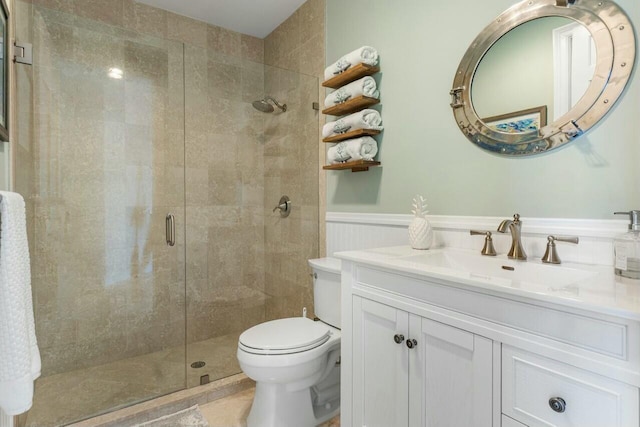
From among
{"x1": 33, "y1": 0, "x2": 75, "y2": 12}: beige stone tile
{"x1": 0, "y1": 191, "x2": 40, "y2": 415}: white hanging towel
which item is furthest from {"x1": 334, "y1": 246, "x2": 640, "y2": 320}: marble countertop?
{"x1": 33, "y1": 0, "x2": 75, "y2": 12}: beige stone tile

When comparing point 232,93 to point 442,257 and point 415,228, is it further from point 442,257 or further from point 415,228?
point 442,257

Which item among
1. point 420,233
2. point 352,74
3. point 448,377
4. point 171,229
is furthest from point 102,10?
point 448,377

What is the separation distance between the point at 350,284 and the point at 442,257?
39cm

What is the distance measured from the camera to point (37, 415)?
5.13ft

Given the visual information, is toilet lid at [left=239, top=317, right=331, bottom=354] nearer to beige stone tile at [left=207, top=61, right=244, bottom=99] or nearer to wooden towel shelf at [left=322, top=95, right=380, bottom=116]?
wooden towel shelf at [left=322, top=95, right=380, bottom=116]

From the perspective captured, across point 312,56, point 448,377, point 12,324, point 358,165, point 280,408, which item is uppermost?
point 312,56

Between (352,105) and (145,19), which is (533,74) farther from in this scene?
(145,19)

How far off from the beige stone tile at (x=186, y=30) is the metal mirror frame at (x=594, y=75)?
212 cm

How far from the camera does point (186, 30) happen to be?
2494mm

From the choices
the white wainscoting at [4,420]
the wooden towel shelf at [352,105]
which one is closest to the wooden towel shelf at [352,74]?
the wooden towel shelf at [352,105]

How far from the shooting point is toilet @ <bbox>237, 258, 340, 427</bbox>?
4.54 feet

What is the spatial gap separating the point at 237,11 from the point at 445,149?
1.97m

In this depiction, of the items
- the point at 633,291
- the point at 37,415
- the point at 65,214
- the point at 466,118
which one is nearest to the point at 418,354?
the point at 633,291

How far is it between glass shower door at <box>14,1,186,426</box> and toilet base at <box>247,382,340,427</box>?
2.09ft
